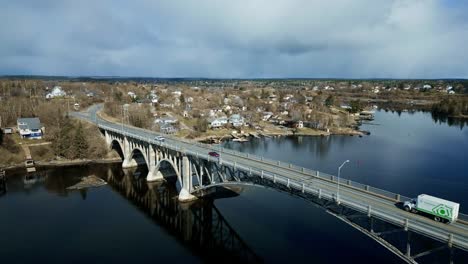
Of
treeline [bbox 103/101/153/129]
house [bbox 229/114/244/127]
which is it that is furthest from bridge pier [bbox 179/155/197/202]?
house [bbox 229/114/244/127]

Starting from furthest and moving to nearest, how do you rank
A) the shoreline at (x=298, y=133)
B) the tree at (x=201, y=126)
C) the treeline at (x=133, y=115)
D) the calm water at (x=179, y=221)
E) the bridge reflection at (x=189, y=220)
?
1. the shoreline at (x=298, y=133)
2. the tree at (x=201, y=126)
3. the treeline at (x=133, y=115)
4. the bridge reflection at (x=189, y=220)
5. the calm water at (x=179, y=221)

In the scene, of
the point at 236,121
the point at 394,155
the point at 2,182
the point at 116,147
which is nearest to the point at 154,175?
the point at 116,147

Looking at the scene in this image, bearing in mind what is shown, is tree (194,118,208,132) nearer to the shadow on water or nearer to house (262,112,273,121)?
house (262,112,273,121)

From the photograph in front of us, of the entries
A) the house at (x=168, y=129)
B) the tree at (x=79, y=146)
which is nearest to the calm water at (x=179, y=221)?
the tree at (x=79, y=146)

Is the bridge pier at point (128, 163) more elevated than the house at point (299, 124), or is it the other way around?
the house at point (299, 124)

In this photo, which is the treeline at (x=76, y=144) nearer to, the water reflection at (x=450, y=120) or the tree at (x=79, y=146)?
the tree at (x=79, y=146)

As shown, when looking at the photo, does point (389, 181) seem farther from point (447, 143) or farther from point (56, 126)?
point (56, 126)

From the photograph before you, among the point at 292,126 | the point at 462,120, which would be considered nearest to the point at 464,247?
the point at 292,126
